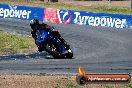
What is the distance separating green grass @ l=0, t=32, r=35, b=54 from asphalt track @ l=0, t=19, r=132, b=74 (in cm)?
153

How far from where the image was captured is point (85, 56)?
21.2 meters

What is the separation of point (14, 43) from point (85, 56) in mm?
5850

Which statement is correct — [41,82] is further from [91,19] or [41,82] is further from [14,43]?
[91,19]

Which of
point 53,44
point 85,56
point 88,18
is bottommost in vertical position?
point 85,56

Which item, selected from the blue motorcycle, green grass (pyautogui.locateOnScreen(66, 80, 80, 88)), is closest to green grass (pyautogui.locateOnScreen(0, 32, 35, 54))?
the blue motorcycle

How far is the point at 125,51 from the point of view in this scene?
76.4ft

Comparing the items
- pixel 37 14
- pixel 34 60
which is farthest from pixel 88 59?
pixel 37 14

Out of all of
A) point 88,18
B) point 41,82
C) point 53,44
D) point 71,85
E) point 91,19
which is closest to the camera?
point 71,85

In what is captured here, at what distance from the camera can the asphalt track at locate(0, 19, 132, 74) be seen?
17484 mm

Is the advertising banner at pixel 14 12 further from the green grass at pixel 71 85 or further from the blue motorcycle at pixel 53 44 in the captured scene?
the green grass at pixel 71 85

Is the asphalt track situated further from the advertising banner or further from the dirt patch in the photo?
the advertising banner

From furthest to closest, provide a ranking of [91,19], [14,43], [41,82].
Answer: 1. [91,19]
2. [14,43]
3. [41,82]

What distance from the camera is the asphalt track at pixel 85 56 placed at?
1748 cm

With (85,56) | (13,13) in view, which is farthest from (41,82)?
(13,13)
